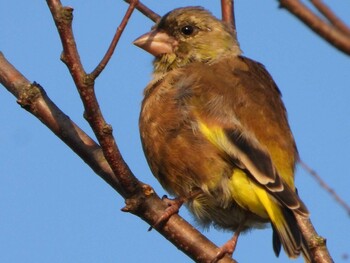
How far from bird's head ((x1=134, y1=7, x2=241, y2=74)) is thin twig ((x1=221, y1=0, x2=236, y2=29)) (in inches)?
2.6

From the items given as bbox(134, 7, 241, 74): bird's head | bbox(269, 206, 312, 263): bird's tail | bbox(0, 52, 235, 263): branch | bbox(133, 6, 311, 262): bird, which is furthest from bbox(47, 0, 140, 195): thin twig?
bbox(134, 7, 241, 74): bird's head

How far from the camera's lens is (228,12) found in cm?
567

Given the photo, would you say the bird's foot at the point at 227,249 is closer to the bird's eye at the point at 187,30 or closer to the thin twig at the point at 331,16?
the bird's eye at the point at 187,30

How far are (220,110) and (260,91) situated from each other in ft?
1.64

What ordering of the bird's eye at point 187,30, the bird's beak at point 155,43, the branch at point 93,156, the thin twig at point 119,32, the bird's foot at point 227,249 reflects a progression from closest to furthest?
the thin twig at point 119,32, the branch at point 93,156, the bird's foot at point 227,249, the bird's beak at point 155,43, the bird's eye at point 187,30

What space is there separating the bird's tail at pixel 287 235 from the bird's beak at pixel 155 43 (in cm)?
200

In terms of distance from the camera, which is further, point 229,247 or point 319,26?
point 229,247

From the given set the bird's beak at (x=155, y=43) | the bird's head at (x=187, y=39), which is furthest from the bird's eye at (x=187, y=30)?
the bird's beak at (x=155, y=43)

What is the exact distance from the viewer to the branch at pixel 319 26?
1.49 m

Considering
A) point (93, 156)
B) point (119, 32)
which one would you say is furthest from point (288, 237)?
point (119, 32)

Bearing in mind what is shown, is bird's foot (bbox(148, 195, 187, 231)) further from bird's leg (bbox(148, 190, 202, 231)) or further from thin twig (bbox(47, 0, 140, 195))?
thin twig (bbox(47, 0, 140, 195))

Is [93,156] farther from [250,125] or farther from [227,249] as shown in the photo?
[250,125]

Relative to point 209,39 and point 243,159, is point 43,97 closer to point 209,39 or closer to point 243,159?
point 243,159

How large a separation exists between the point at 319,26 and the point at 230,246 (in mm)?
2891
